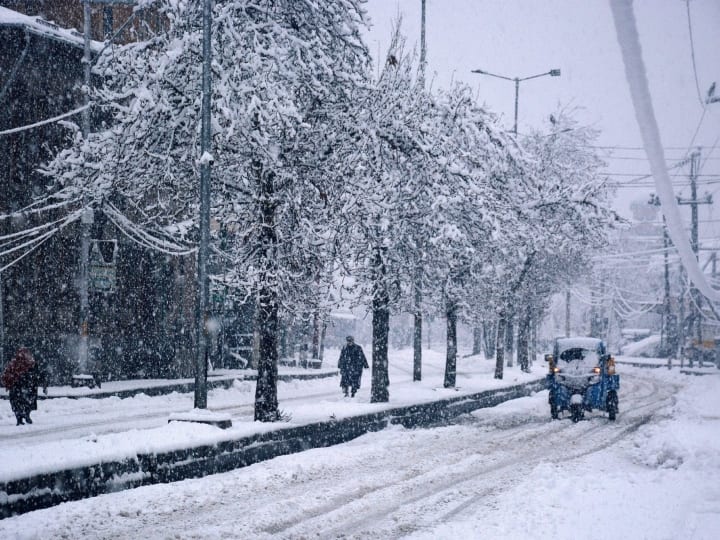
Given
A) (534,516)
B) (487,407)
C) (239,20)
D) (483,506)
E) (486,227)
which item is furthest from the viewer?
(487,407)

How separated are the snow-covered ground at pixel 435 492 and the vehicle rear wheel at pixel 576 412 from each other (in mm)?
2011

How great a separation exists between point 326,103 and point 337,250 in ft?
10.2

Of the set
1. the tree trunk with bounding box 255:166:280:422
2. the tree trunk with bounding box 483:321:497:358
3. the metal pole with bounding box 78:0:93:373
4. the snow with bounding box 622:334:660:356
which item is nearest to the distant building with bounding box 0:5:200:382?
the metal pole with bounding box 78:0:93:373

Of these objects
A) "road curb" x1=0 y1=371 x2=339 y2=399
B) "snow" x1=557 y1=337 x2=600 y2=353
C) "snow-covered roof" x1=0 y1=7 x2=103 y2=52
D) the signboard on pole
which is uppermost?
"snow-covered roof" x1=0 y1=7 x2=103 y2=52

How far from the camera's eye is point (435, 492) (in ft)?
31.7

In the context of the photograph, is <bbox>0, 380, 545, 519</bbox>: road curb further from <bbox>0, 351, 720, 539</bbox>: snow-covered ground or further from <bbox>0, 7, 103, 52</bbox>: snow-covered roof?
<bbox>0, 7, 103, 52</bbox>: snow-covered roof

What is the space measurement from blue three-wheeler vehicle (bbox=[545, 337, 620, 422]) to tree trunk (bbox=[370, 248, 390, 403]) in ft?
14.3

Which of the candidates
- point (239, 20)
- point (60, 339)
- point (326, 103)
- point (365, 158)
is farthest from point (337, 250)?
point (60, 339)

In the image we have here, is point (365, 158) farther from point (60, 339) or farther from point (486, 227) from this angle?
point (60, 339)

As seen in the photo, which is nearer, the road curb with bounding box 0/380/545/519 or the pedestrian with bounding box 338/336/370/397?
the road curb with bounding box 0/380/545/519

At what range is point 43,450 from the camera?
29.9ft

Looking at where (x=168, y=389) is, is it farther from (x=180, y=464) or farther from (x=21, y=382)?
(x=180, y=464)

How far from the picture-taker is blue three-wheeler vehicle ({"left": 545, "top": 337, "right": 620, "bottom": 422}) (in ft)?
59.6

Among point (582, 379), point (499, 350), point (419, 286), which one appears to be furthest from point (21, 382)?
point (499, 350)
